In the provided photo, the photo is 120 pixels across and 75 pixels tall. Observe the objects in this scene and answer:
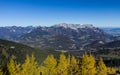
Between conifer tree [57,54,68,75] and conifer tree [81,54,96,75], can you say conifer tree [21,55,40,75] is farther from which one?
conifer tree [81,54,96,75]

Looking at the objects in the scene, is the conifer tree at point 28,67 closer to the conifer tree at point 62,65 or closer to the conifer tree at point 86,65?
the conifer tree at point 62,65

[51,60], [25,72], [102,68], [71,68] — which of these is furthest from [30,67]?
[102,68]

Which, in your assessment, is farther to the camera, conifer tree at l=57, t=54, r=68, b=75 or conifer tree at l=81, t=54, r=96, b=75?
conifer tree at l=57, t=54, r=68, b=75

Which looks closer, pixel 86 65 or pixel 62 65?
pixel 86 65

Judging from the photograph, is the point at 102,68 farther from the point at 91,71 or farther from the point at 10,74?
the point at 10,74

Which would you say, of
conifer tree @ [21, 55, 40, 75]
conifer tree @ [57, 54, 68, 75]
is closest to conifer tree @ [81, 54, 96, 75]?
conifer tree @ [57, 54, 68, 75]

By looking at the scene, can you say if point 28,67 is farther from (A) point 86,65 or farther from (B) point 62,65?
(A) point 86,65

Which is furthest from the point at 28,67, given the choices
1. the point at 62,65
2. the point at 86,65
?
the point at 86,65

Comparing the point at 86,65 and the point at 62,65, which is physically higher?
the point at 86,65

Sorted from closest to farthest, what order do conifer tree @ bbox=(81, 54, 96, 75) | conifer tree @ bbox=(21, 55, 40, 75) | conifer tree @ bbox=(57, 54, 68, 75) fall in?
conifer tree @ bbox=(81, 54, 96, 75)
conifer tree @ bbox=(21, 55, 40, 75)
conifer tree @ bbox=(57, 54, 68, 75)

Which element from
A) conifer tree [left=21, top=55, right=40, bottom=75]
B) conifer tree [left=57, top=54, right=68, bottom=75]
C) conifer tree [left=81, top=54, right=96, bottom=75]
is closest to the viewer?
conifer tree [left=81, top=54, right=96, bottom=75]

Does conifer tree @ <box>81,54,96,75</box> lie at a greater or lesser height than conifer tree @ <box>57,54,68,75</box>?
greater
